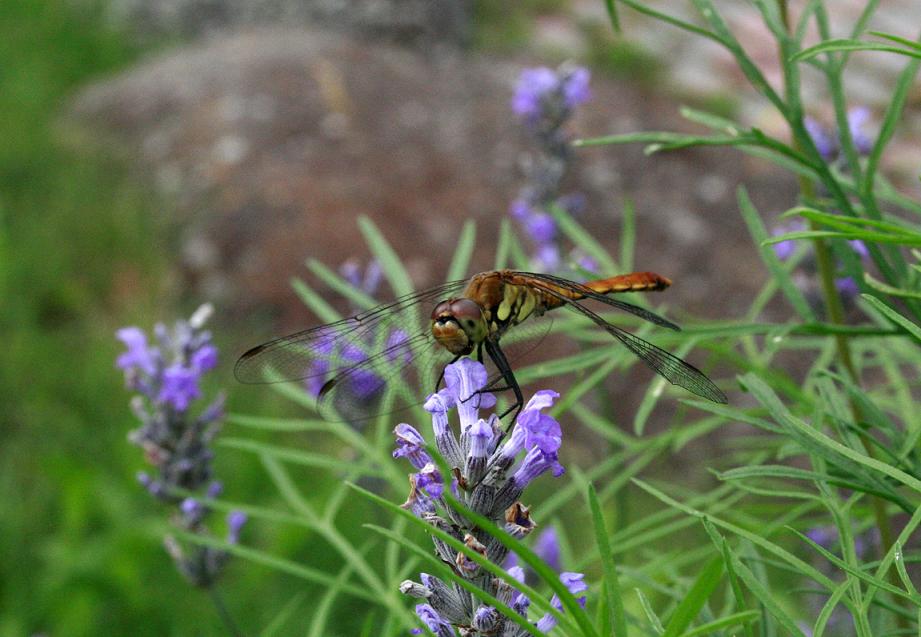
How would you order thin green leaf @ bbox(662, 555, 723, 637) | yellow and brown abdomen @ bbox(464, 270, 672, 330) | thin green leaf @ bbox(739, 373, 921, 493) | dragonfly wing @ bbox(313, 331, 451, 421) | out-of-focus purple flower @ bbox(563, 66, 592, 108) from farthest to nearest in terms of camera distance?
out-of-focus purple flower @ bbox(563, 66, 592, 108) < dragonfly wing @ bbox(313, 331, 451, 421) < yellow and brown abdomen @ bbox(464, 270, 672, 330) < thin green leaf @ bbox(739, 373, 921, 493) < thin green leaf @ bbox(662, 555, 723, 637)

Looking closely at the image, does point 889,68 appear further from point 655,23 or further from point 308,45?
point 308,45

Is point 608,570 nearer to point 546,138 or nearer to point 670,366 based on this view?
point 670,366

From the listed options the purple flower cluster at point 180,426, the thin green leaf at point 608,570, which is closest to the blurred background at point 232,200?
the purple flower cluster at point 180,426

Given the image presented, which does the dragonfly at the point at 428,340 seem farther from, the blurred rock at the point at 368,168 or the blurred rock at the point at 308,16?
the blurred rock at the point at 308,16

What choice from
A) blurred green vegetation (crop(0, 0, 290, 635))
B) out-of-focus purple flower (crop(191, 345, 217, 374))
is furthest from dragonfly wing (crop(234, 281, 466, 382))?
blurred green vegetation (crop(0, 0, 290, 635))

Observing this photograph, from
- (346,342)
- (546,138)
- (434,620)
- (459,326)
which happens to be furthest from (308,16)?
(434,620)

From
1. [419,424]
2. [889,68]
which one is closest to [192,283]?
[419,424]

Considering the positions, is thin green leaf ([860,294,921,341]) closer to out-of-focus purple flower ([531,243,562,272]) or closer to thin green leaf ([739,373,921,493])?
thin green leaf ([739,373,921,493])
